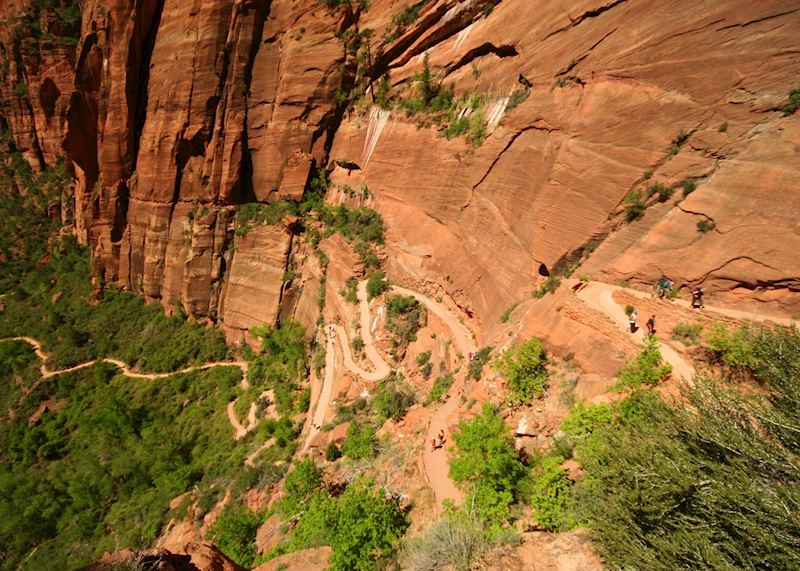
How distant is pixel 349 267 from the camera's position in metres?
28.7

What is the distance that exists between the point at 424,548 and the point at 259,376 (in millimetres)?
24512

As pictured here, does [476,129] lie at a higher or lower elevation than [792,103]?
lower

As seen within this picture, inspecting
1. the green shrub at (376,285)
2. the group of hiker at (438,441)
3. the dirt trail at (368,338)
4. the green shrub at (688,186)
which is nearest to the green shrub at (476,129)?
the green shrub at (376,285)

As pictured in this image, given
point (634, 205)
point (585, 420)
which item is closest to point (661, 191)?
point (634, 205)

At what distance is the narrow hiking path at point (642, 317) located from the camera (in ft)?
35.9

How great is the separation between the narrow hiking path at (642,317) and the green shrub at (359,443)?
11.7 metres

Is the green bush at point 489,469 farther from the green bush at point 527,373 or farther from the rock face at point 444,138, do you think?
the rock face at point 444,138

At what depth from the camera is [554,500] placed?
9898 mm

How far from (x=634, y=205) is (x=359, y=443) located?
16276 millimetres

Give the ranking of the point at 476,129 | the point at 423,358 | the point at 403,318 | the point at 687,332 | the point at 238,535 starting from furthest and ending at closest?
the point at 403,318
the point at 476,129
the point at 423,358
the point at 238,535
the point at 687,332

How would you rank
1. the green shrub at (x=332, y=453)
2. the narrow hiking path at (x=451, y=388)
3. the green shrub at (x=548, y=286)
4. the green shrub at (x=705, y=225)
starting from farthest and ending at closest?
the green shrub at (x=332, y=453) → the green shrub at (x=548, y=286) → the narrow hiking path at (x=451, y=388) → the green shrub at (x=705, y=225)

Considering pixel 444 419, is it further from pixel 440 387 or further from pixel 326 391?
pixel 326 391

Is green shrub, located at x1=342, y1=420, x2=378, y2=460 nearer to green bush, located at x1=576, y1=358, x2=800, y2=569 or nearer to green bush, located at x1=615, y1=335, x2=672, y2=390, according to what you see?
green bush, located at x1=576, y1=358, x2=800, y2=569

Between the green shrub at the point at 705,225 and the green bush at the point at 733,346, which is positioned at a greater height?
the green shrub at the point at 705,225
